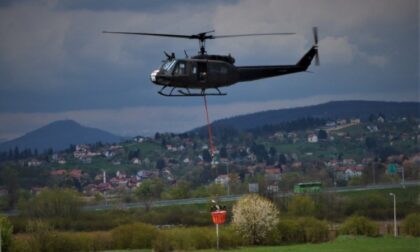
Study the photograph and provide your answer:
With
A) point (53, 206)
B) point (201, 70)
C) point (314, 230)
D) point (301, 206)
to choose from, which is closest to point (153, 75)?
point (201, 70)

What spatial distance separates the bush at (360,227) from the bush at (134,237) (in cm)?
1561

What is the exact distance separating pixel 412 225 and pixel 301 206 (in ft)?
59.0

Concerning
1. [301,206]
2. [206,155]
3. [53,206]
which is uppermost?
[206,155]

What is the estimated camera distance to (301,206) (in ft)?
307

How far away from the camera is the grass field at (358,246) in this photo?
64562 millimetres

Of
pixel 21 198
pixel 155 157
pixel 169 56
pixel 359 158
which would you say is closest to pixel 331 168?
pixel 359 158

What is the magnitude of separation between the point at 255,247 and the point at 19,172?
4244 cm

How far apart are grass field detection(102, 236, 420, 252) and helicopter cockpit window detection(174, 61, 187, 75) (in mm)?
25710

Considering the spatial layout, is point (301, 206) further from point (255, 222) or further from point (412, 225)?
point (412, 225)

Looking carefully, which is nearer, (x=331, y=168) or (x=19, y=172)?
(x=19, y=172)

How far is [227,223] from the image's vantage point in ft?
279

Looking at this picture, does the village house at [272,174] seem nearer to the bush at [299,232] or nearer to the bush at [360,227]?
the bush at [360,227]

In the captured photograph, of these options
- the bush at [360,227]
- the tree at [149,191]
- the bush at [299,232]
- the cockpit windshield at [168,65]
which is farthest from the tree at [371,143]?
the cockpit windshield at [168,65]

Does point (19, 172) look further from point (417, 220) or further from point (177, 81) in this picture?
point (177, 81)
